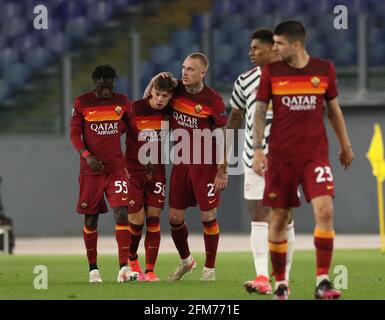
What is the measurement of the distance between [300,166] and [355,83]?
57.8ft

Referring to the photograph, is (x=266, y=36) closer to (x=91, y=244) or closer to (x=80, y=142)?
(x=80, y=142)

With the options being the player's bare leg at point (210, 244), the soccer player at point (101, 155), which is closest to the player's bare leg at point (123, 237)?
the soccer player at point (101, 155)

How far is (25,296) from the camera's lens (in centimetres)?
1096

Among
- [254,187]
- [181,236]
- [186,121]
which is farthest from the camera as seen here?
[181,236]

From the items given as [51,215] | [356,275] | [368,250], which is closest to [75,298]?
[356,275]

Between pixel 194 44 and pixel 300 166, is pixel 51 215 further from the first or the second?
pixel 300 166

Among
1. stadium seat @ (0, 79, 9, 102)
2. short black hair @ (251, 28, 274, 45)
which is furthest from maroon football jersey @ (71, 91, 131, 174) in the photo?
stadium seat @ (0, 79, 9, 102)

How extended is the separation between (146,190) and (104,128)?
85 centimetres

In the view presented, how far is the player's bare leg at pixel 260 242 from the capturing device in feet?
34.9

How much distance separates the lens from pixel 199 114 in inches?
494

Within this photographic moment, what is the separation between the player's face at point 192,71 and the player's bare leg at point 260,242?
193 centimetres

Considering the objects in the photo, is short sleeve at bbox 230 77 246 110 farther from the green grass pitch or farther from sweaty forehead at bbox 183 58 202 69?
the green grass pitch

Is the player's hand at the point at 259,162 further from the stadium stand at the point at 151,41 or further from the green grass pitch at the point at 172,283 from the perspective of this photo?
the stadium stand at the point at 151,41

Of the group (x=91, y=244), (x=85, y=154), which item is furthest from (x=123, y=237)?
(x=85, y=154)
